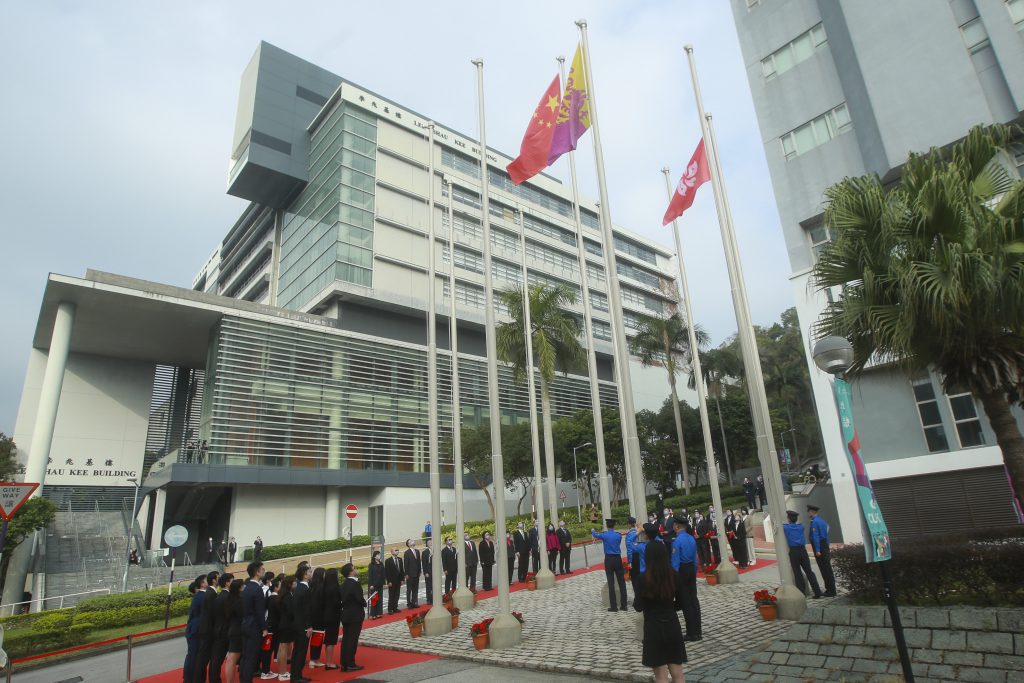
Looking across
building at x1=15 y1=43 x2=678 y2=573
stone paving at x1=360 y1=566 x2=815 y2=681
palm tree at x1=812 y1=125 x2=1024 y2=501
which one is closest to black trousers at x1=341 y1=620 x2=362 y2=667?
stone paving at x1=360 y1=566 x2=815 y2=681

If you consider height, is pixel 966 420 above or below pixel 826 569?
above

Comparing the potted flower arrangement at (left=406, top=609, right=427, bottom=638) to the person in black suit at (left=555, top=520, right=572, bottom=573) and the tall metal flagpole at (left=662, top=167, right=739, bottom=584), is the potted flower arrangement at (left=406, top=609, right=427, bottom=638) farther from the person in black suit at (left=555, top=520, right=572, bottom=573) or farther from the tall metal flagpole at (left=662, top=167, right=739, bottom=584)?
the person in black suit at (left=555, top=520, right=572, bottom=573)

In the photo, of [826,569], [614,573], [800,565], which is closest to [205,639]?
[614,573]

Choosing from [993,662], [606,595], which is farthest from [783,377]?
[993,662]

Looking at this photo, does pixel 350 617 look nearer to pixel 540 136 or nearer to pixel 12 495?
pixel 12 495

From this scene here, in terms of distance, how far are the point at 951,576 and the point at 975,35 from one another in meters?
19.9

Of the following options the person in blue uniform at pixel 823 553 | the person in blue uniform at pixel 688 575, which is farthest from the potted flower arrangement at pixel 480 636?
the person in blue uniform at pixel 823 553

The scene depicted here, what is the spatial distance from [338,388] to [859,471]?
39514 mm

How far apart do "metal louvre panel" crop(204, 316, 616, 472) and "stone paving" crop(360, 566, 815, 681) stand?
86.7ft

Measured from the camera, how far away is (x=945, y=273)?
8305 mm

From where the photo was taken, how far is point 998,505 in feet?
57.1

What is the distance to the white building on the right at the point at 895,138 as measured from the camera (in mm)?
18297

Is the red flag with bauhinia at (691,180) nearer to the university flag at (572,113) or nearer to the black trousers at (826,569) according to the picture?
the university flag at (572,113)

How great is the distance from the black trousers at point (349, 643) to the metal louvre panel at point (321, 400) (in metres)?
29.3
